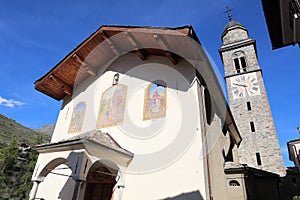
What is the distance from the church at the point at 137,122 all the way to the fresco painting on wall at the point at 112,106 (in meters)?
0.04

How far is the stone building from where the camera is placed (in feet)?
17.1

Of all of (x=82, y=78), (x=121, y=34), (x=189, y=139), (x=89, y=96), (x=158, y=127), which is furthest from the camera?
(x=82, y=78)

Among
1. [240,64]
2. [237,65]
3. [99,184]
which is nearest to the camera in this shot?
[99,184]

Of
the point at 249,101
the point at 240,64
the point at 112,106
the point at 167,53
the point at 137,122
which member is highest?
the point at 240,64

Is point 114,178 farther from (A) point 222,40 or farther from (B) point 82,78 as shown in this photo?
(A) point 222,40

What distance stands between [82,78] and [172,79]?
15.6ft

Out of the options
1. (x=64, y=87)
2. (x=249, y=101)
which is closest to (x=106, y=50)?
(x=64, y=87)

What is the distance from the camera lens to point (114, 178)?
6.27 metres

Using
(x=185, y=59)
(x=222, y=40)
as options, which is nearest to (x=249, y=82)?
(x=222, y=40)

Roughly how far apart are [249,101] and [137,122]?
52.5 feet

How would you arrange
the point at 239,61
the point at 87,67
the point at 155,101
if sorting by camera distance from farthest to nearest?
the point at 239,61 → the point at 87,67 → the point at 155,101

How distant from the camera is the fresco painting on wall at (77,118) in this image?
26.8ft

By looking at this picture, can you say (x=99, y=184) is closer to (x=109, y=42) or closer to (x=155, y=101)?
(x=155, y=101)

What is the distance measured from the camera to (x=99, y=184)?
6574 mm
